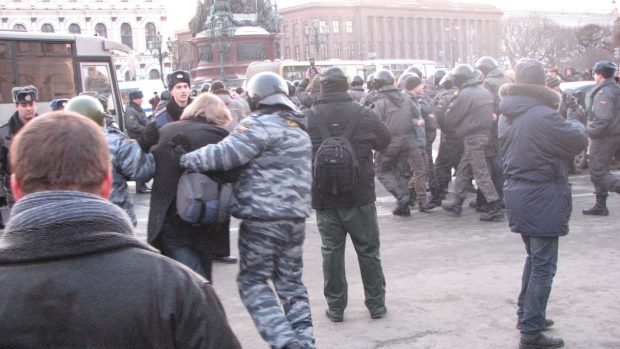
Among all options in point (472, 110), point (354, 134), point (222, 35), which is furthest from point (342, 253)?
point (222, 35)

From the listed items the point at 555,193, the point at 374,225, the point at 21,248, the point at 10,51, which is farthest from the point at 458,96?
the point at 10,51

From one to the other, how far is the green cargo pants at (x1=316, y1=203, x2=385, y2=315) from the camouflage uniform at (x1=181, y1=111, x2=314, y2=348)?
971mm

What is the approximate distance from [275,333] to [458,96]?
18.1ft

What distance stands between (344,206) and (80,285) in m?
3.80

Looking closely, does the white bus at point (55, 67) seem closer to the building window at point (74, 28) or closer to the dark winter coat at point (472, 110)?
the dark winter coat at point (472, 110)

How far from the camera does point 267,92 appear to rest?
14.7ft

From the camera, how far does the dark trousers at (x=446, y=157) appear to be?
385 inches

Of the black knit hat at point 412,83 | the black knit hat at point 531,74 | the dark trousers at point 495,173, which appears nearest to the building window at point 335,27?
the black knit hat at point 412,83

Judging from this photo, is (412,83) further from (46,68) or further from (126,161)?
(46,68)

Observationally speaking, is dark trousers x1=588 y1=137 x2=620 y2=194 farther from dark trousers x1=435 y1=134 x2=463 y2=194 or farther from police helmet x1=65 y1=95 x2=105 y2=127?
police helmet x1=65 y1=95 x2=105 y2=127

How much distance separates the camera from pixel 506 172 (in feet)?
15.9

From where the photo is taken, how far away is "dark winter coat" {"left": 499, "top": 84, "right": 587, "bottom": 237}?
4.59 meters

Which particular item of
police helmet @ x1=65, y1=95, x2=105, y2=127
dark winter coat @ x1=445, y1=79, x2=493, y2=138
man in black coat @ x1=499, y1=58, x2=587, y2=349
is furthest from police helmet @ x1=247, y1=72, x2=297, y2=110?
dark winter coat @ x1=445, y1=79, x2=493, y2=138

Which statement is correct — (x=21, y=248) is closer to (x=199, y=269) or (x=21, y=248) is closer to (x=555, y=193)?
(x=199, y=269)
